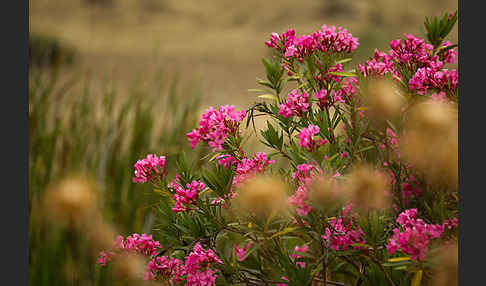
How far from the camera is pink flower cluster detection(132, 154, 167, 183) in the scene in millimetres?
629

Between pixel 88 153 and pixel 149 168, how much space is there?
0.82 meters

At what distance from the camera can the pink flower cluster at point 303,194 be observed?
507 mm

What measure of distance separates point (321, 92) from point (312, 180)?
0.57ft

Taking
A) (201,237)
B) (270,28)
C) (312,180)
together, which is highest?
(270,28)

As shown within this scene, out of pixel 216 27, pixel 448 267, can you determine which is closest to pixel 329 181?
pixel 448 267

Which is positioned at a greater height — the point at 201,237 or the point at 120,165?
the point at 201,237

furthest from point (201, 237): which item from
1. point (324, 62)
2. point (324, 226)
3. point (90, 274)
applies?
point (90, 274)

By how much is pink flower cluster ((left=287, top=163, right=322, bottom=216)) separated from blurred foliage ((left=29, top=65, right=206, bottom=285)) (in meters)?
0.56

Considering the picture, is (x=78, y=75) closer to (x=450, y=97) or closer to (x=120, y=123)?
(x=120, y=123)

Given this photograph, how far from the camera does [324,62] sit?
619 millimetres

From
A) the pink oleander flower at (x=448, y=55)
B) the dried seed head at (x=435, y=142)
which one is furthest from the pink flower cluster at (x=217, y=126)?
the pink oleander flower at (x=448, y=55)

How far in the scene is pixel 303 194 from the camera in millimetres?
513

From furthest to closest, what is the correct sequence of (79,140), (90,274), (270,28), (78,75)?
(270,28) → (78,75) → (79,140) → (90,274)

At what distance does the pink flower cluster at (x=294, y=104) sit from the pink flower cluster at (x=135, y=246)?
0.86 feet
